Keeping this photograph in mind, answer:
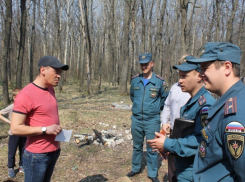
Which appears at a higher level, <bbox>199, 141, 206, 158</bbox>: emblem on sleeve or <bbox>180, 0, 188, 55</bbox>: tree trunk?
<bbox>180, 0, 188, 55</bbox>: tree trunk

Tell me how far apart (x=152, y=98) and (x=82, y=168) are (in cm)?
216

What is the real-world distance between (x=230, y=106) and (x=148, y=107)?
2.61m

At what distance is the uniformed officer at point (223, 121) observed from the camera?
1.15 meters

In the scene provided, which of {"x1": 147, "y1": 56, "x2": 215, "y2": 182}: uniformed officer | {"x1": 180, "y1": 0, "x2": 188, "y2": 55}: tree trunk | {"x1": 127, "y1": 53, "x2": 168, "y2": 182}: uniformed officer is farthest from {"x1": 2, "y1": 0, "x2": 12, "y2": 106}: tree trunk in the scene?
{"x1": 147, "y1": 56, "x2": 215, "y2": 182}: uniformed officer

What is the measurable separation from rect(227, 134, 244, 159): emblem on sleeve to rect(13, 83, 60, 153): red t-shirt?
1.81m

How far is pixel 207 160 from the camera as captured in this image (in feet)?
4.51

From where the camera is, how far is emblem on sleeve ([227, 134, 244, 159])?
1.12 metres

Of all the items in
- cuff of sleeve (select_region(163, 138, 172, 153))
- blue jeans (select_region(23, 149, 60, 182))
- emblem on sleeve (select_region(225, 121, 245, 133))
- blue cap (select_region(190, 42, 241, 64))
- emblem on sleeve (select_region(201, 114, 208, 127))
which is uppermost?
blue cap (select_region(190, 42, 241, 64))

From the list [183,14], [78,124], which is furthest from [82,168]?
[183,14]

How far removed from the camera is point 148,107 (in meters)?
3.81

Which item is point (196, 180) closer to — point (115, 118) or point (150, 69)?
point (150, 69)

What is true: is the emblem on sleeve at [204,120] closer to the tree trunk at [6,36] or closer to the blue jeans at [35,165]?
the blue jeans at [35,165]

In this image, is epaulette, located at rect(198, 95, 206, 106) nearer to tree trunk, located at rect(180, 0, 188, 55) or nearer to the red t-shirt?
the red t-shirt

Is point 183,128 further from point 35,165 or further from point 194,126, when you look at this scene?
point 35,165
